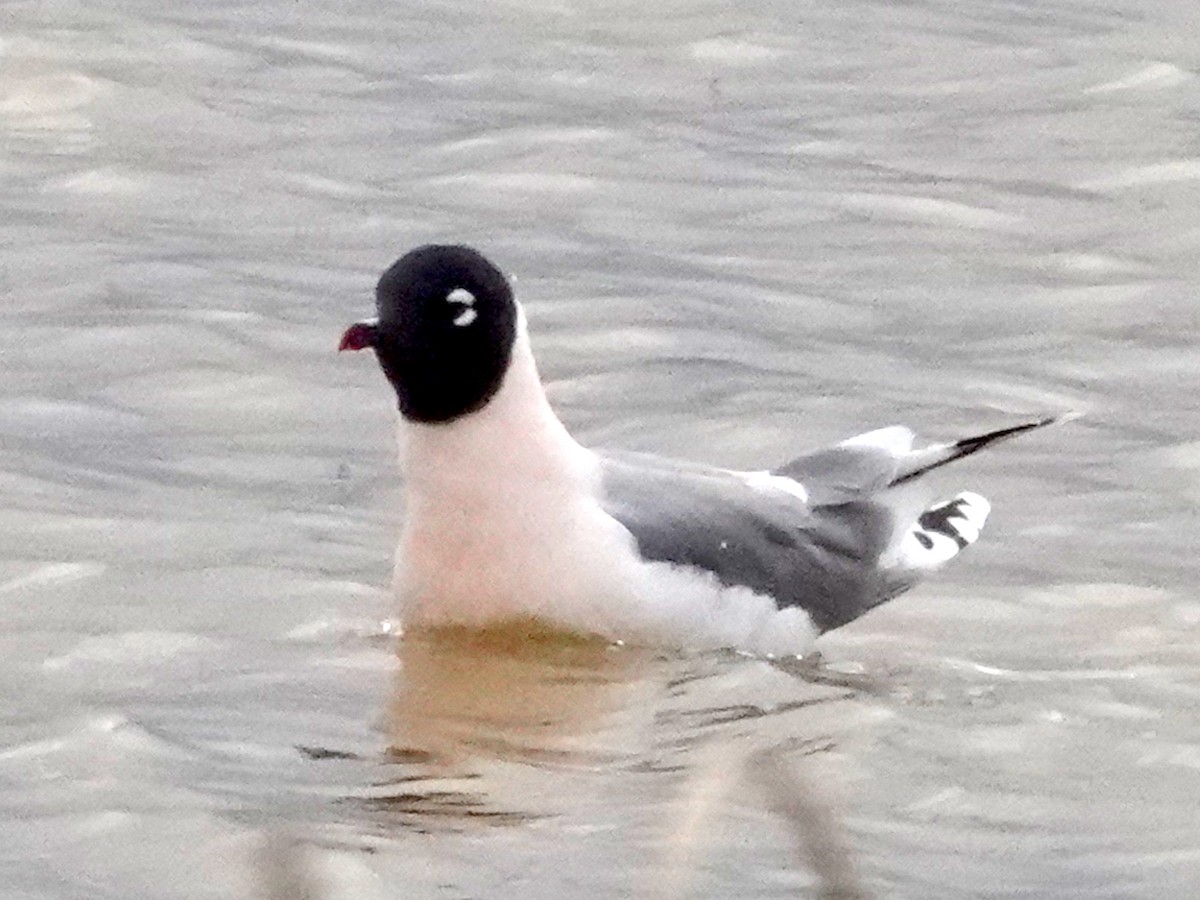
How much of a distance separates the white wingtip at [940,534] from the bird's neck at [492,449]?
1144mm

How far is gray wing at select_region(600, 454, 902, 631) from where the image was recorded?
8352 millimetres

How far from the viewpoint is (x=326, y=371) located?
10.7 meters

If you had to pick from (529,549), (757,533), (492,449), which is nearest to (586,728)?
(529,549)

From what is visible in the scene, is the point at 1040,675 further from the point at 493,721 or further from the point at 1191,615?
the point at 493,721

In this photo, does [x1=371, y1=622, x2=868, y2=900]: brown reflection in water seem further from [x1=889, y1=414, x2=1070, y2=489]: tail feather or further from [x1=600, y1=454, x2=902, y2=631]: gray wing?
[x1=889, y1=414, x2=1070, y2=489]: tail feather

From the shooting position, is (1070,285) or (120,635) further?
(1070,285)

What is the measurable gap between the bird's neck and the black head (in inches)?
1.6

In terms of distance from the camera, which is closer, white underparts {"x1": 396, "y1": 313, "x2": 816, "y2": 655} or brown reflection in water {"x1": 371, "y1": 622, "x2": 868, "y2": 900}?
brown reflection in water {"x1": 371, "y1": 622, "x2": 868, "y2": 900}

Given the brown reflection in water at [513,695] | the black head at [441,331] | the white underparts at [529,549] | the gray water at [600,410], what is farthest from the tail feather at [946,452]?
the black head at [441,331]

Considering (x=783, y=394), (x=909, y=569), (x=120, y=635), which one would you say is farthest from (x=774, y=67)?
(x=120, y=635)

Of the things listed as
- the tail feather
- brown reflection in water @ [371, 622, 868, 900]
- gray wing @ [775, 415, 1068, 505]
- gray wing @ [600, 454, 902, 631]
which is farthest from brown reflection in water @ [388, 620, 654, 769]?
the tail feather

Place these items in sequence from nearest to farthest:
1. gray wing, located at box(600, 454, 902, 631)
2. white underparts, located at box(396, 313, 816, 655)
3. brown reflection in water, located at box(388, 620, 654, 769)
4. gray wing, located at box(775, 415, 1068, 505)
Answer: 1. brown reflection in water, located at box(388, 620, 654, 769)
2. white underparts, located at box(396, 313, 816, 655)
3. gray wing, located at box(600, 454, 902, 631)
4. gray wing, located at box(775, 415, 1068, 505)

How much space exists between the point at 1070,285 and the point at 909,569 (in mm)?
2825

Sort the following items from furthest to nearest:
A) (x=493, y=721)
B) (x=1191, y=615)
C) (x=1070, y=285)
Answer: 1. (x=1070, y=285)
2. (x=1191, y=615)
3. (x=493, y=721)
